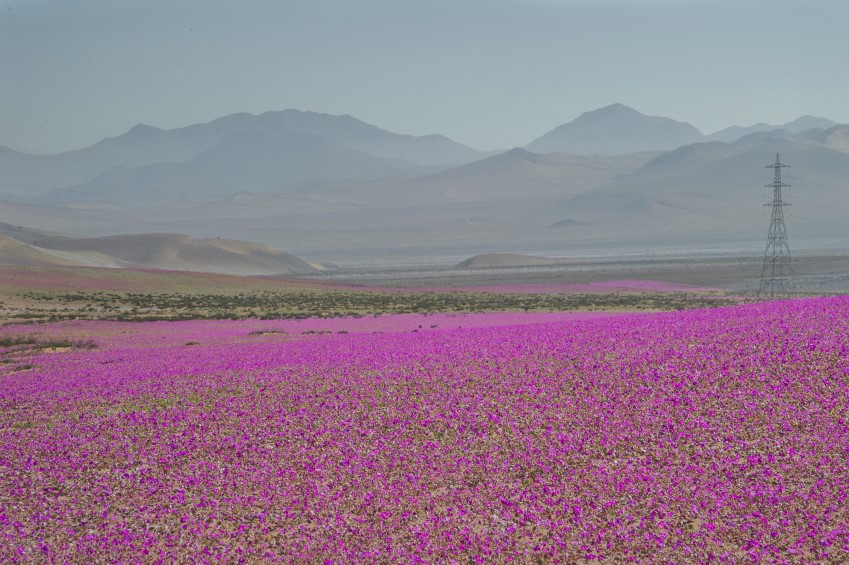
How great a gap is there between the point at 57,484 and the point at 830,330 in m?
14.4

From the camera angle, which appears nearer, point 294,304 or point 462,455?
point 462,455

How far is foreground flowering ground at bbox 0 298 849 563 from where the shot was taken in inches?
404

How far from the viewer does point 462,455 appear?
505 inches

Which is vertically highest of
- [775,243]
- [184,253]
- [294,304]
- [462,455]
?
[184,253]

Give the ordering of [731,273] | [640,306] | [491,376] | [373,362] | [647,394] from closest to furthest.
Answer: [647,394]
[491,376]
[373,362]
[640,306]
[731,273]

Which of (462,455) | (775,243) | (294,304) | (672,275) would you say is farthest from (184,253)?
(462,455)

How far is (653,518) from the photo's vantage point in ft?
34.4

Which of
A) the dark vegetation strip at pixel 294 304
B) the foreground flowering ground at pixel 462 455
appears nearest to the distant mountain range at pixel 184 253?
the dark vegetation strip at pixel 294 304

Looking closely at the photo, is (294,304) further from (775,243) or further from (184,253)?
(184,253)

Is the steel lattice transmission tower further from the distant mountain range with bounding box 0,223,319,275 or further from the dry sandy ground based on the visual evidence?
the distant mountain range with bounding box 0,223,319,275

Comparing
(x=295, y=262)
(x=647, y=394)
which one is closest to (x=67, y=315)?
(x=647, y=394)

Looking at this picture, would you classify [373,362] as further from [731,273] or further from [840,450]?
[731,273]

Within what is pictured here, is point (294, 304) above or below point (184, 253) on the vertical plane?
below

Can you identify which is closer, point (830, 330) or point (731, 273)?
point (830, 330)
